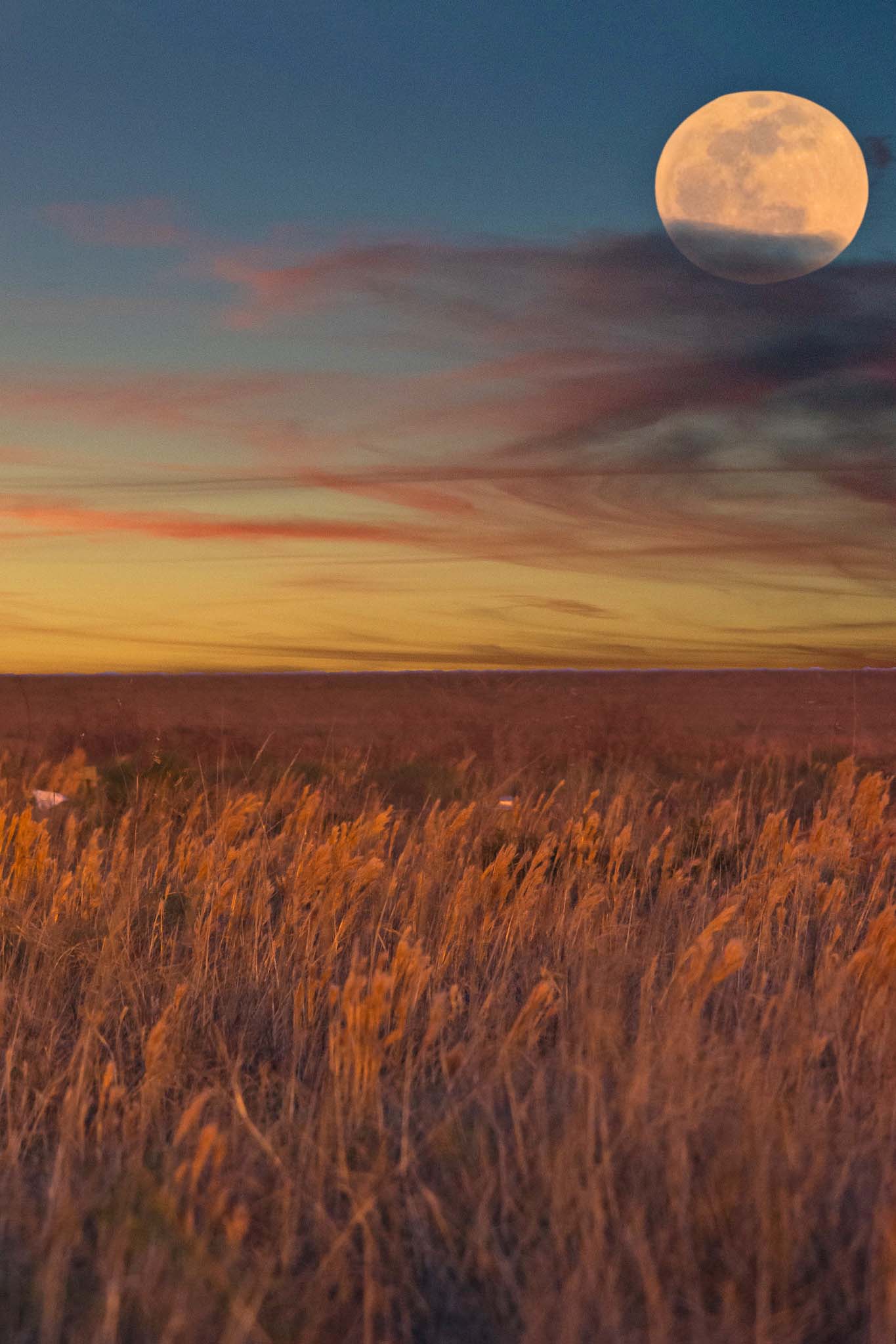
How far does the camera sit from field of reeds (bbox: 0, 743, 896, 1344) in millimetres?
2643

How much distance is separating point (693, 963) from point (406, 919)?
2768mm

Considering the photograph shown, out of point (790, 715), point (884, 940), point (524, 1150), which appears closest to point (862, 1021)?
point (884, 940)

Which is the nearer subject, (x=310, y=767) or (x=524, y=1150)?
(x=524, y=1150)

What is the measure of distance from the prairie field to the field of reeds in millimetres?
16

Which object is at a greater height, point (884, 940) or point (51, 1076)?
point (884, 940)

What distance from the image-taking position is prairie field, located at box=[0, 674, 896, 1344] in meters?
2.65

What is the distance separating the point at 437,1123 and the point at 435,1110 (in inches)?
10.6

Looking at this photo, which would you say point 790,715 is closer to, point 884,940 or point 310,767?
point 310,767

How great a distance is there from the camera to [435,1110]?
3656 millimetres

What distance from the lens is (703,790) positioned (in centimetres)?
1662

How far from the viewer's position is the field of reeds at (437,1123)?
2.64 m

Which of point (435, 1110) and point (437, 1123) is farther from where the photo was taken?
point (435, 1110)

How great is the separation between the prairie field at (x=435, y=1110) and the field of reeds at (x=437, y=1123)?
0.05 feet

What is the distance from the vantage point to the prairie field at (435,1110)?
2.65m
